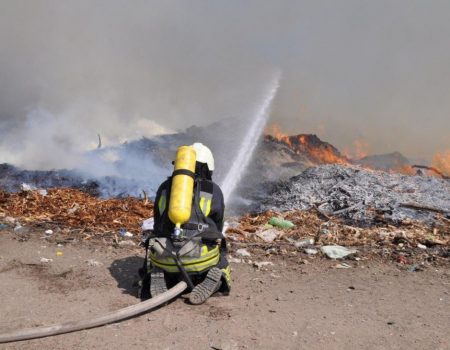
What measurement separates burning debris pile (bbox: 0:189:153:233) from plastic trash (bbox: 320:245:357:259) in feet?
13.0

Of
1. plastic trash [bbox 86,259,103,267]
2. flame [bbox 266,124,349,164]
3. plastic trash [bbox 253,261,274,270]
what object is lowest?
plastic trash [bbox 86,259,103,267]

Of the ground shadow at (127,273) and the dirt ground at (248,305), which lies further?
the ground shadow at (127,273)

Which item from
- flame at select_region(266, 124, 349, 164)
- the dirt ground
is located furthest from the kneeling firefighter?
flame at select_region(266, 124, 349, 164)

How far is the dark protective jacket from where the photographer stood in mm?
5320

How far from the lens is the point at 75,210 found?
1037cm

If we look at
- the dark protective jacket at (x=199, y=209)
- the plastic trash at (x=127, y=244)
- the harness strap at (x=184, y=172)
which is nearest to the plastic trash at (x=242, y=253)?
the plastic trash at (x=127, y=244)

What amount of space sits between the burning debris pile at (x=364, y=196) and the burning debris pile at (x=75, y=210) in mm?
4337

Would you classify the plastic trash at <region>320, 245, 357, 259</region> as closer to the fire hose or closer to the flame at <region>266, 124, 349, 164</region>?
the fire hose

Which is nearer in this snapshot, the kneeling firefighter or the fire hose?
the fire hose

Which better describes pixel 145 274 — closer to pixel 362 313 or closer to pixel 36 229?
pixel 362 313

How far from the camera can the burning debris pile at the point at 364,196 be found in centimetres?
1109

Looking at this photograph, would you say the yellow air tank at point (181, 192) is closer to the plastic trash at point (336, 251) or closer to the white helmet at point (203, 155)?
the white helmet at point (203, 155)

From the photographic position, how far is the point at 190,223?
526 centimetres

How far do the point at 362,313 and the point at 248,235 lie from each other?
14.1ft
